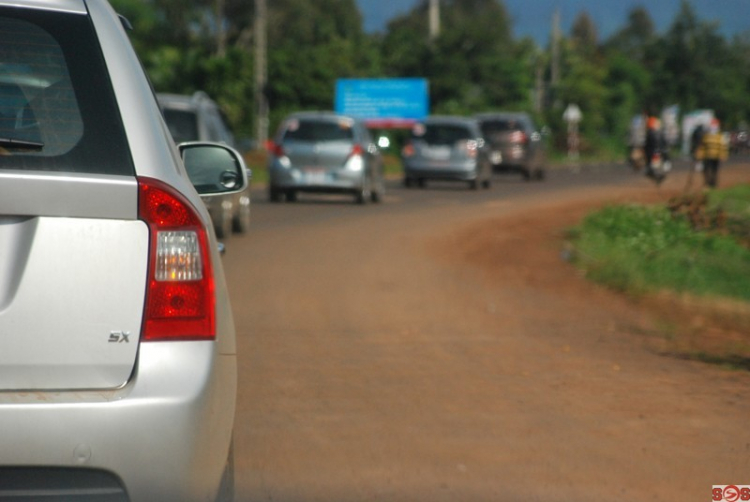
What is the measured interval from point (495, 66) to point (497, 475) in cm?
6256

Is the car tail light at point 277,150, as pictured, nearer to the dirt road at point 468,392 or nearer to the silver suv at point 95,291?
the dirt road at point 468,392

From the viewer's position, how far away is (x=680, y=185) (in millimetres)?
35906

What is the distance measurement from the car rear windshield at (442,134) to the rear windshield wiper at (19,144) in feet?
94.4

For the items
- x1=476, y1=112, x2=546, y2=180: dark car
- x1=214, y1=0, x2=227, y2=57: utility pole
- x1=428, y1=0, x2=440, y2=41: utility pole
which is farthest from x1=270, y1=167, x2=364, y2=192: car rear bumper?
x1=214, y1=0, x2=227, y2=57: utility pole

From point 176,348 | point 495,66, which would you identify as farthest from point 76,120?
point 495,66

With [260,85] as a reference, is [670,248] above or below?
below

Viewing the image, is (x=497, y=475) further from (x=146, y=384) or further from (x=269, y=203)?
(x=269, y=203)

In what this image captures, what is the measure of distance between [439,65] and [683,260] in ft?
174

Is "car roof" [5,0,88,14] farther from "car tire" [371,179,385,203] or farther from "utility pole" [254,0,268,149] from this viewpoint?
"utility pole" [254,0,268,149]

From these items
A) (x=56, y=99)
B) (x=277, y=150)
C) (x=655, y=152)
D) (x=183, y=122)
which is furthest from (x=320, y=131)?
(x=56, y=99)

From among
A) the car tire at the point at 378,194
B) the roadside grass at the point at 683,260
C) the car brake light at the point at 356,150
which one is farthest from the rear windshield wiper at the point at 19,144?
the car tire at the point at 378,194

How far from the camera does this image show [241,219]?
1795 cm

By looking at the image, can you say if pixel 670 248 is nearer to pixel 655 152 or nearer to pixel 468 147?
pixel 468 147

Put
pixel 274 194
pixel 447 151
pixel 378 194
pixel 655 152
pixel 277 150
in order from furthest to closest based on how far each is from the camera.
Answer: pixel 655 152
pixel 447 151
pixel 378 194
pixel 274 194
pixel 277 150
